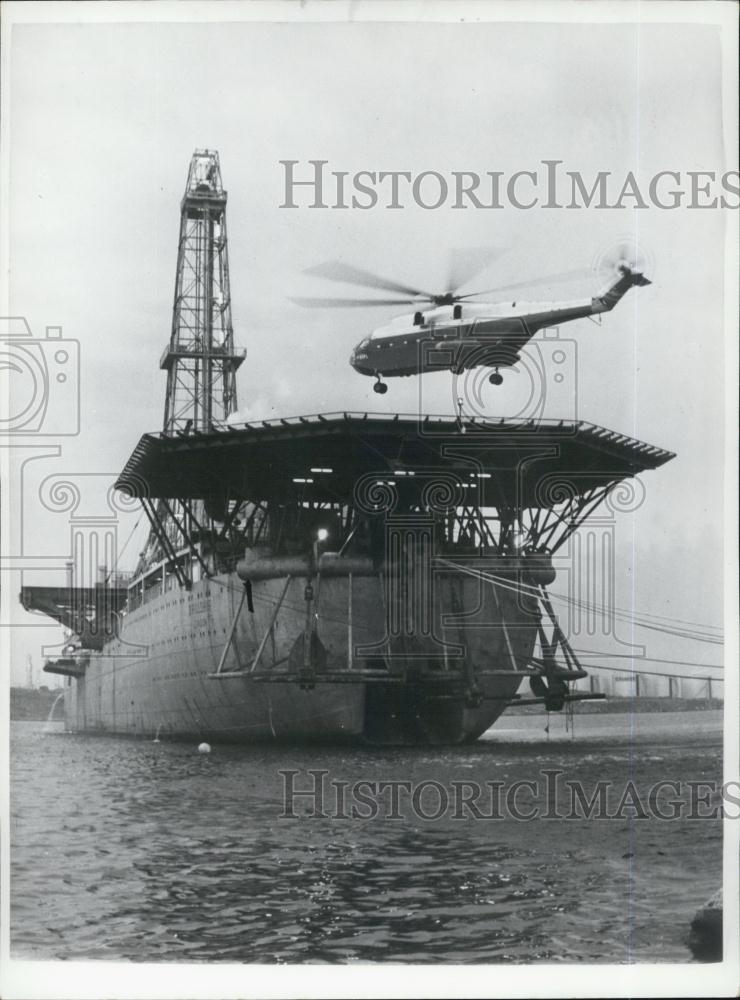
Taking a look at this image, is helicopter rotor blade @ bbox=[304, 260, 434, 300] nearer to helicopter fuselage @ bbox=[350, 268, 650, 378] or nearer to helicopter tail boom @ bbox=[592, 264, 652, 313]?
helicopter fuselage @ bbox=[350, 268, 650, 378]

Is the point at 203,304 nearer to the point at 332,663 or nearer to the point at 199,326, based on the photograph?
the point at 199,326

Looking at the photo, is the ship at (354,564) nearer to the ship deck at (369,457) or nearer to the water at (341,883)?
the ship deck at (369,457)

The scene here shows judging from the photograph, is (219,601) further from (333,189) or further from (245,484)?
(333,189)

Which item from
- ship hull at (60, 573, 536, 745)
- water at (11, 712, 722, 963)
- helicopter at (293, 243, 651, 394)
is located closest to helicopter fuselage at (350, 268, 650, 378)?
helicopter at (293, 243, 651, 394)

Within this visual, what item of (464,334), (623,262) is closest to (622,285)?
(623,262)

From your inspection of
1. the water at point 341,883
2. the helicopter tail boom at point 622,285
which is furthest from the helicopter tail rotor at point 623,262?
the water at point 341,883

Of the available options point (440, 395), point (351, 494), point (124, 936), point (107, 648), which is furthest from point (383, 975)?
point (107, 648)
